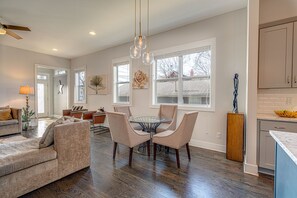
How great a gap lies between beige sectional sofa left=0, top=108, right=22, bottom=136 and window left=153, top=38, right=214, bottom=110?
162 inches

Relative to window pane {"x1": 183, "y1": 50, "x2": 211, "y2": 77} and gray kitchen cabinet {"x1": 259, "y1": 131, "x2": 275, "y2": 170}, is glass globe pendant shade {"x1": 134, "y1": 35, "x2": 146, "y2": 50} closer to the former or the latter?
window pane {"x1": 183, "y1": 50, "x2": 211, "y2": 77}

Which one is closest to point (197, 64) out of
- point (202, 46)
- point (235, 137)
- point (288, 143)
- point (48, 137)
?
point (202, 46)

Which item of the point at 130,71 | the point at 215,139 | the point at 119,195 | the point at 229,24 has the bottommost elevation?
the point at 119,195

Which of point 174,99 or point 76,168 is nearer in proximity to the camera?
point 76,168

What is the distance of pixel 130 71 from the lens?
15.6ft

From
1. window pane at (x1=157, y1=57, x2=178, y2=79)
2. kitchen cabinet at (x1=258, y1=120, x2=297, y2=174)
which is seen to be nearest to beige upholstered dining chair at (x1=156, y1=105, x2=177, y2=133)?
window pane at (x1=157, y1=57, x2=178, y2=79)

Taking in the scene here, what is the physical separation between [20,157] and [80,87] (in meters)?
5.30

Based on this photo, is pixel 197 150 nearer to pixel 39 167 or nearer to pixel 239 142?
pixel 239 142

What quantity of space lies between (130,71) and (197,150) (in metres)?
3.03

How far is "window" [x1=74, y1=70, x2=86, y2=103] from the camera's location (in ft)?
A: 21.1

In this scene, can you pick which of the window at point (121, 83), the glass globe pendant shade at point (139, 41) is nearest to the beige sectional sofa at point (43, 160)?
the glass globe pendant shade at point (139, 41)

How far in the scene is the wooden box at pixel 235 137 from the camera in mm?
2654

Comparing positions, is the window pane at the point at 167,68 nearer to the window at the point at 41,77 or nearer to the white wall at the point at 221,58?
the white wall at the point at 221,58

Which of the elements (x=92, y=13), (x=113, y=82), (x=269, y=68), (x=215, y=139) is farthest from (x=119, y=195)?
(x=113, y=82)
